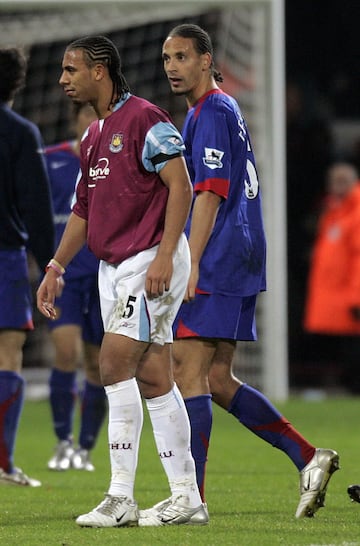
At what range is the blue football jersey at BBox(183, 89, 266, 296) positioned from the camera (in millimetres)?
5461

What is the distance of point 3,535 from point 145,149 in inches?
57.6

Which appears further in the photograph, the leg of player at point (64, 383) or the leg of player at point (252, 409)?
the leg of player at point (64, 383)

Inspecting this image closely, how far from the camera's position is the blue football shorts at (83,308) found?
8.07 m

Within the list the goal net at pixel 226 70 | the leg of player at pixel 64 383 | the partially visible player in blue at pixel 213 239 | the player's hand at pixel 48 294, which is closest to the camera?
the player's hand at pixel 48 294

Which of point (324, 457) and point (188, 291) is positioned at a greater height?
point (188, 291)

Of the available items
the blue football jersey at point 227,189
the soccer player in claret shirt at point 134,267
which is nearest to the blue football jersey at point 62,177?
the blue football jersey at point 227,189

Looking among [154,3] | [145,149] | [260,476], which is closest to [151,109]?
[145,149]

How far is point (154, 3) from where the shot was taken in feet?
38.8

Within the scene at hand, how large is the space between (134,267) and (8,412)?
2.17m

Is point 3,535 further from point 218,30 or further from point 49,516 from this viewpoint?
point 218,30

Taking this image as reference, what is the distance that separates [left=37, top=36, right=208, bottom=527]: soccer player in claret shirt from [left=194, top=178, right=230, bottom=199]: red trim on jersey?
0.97 ft

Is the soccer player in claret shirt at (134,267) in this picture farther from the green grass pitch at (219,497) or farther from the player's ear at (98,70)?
the green grass pitch at (219,497)

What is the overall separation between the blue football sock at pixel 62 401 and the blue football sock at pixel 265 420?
252cm

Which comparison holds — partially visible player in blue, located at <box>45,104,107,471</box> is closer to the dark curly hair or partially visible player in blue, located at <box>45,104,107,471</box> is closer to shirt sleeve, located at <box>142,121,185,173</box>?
the dark curly hair
